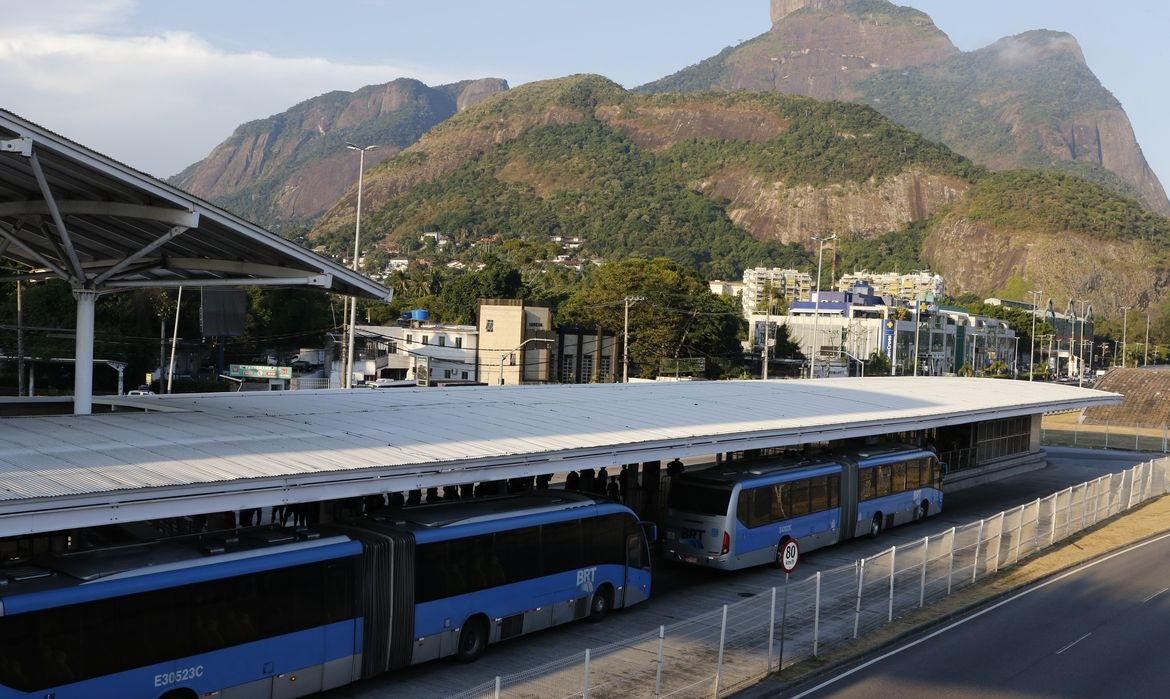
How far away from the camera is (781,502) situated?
989 inches

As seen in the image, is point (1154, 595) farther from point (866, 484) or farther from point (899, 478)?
point (899, 478)

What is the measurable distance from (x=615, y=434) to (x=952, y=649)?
767cm

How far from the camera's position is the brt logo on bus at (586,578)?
757 inches

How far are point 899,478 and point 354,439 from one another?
62.6 feet

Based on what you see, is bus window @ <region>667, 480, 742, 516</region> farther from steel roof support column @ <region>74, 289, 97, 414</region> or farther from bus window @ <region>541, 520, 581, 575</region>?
steel roof support column @ <region>74, 289, 97, 414</region>

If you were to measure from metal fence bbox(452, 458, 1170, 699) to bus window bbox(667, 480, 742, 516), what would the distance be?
8.24 ft

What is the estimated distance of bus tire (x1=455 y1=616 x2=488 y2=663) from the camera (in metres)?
16.9

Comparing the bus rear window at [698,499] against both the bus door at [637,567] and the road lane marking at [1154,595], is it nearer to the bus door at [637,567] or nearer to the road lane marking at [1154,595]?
the bus door at [637,567]

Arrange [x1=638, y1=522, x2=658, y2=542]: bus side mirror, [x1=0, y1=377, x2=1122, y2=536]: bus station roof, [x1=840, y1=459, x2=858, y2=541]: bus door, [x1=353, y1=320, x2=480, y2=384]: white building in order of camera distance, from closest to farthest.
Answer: [x1=0, y1=377, x2=1122, y2=536]: bus station roof → [x1=638, y1=522, x2=658, y2=542]: bus side mirror → [x1=840, y1=459, x2=858, y2=541]: bus door → [x1=353, y1=320, x2=480, y2=384]: white building

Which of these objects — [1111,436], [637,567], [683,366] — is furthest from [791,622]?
[683,366]

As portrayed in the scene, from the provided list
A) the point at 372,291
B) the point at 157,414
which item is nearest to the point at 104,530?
the point at 157,414

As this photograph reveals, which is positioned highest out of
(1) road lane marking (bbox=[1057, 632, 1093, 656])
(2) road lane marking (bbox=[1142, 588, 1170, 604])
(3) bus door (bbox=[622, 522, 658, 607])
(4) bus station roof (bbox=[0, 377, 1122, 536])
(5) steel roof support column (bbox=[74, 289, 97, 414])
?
(5) steel roof support column (bbox=[74, 289, 97, 414])

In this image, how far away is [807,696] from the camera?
16.3 meters

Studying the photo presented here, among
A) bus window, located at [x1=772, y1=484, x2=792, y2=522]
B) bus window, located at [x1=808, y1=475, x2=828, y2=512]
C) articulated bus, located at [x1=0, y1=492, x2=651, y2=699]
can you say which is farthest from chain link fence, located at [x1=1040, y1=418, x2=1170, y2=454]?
articulated bus, located at [x1=0, y1=492, x2=651, y2=699]
